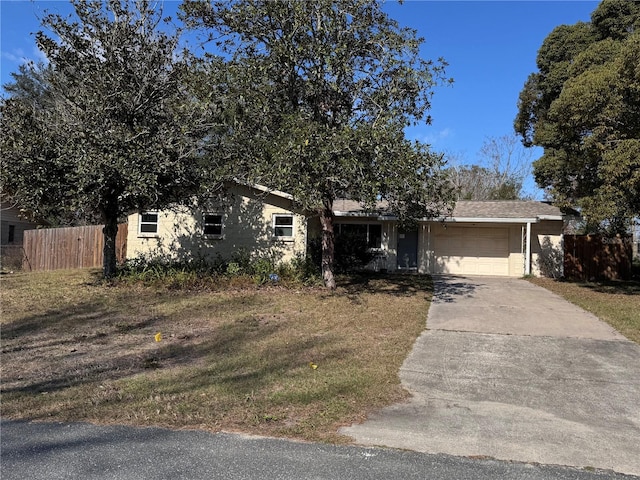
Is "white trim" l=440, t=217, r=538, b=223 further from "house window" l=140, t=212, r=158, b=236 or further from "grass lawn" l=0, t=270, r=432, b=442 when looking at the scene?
"house window" l=140, t=212, r=158, b=236

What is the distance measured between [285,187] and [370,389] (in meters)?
5.88

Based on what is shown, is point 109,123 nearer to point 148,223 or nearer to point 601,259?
point 148,223

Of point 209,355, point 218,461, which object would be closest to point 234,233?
point 209,355

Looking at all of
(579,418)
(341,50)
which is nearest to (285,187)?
(341,50)

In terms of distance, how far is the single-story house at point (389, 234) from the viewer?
18.0 meters

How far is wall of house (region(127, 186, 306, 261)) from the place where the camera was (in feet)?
58.7

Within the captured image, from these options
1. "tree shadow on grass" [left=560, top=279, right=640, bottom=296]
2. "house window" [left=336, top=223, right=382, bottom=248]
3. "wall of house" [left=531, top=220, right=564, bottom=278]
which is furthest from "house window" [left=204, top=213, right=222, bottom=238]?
"tree shadow on grass" [left=560, top=279, right=640, bottom=296]

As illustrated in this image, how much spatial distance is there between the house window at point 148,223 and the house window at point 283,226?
4.55 m

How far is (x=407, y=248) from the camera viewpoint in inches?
827

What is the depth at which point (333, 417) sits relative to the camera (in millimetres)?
5047

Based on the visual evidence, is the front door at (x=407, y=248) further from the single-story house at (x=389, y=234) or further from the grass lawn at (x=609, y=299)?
the grass lawn at (x=609, y=299)

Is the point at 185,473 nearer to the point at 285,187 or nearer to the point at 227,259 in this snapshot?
the point at 285,187

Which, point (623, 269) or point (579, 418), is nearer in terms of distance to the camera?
point (579, 418)

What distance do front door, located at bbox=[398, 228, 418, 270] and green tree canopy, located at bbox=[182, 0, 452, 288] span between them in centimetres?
754
